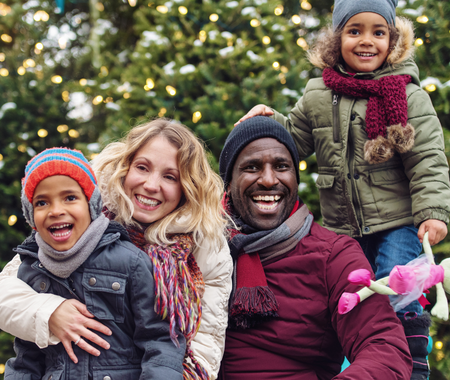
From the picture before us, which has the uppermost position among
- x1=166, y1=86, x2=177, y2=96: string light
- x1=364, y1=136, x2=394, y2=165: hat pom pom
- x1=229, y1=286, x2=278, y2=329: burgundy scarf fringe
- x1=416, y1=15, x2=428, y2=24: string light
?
x1=416, y1=15, x2=428, y2=24: string light

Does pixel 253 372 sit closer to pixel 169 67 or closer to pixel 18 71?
pixel 169 67

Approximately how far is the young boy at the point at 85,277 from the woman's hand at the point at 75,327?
0.08 feet

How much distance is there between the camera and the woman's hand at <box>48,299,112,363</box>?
1639 millimetres

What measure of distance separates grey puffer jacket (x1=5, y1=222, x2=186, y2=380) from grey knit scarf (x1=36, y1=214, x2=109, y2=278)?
5 cm

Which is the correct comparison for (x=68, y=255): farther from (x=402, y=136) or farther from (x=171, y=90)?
(x=171, y=90)

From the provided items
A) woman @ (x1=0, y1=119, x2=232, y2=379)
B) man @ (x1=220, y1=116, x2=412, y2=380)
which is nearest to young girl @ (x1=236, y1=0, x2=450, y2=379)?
man @ (x1=220, y1=116, x2=412, y2=380)

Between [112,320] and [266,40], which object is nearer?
[112,320]

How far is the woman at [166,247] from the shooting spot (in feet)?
5.49

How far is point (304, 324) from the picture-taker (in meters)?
2.00

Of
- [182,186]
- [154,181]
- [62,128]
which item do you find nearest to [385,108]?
[182,186]

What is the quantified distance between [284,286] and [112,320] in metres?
0.83

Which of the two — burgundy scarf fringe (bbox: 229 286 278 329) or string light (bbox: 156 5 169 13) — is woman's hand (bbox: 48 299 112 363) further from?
string light (bbox: 156 5 169 13)

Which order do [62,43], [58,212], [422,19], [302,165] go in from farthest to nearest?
[62,43], [302,165], [422,19], [58,212]

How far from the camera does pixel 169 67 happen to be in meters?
3.72
